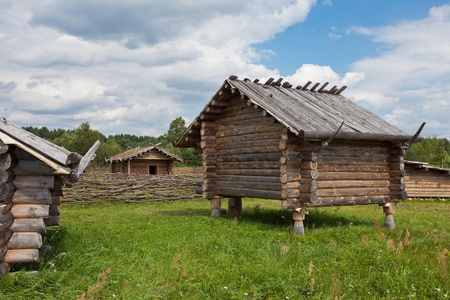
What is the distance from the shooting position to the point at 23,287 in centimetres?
612

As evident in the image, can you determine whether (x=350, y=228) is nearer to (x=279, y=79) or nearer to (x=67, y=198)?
(x=279, y=79)

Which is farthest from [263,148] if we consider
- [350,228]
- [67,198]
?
[67,198]

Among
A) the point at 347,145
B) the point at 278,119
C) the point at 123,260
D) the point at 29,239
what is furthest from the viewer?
the point at 347,145

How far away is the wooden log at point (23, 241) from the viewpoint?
22.3ft

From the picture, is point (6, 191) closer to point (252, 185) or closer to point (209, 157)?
point (252, 185)

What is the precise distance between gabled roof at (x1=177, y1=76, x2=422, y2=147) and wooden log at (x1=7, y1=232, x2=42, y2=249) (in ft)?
20.6

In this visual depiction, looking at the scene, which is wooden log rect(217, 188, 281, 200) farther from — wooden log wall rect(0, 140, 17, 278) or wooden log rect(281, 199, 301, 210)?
wooden log wall rect(0, 140, 17, 278)

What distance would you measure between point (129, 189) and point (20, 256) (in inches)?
584

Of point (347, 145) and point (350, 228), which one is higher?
point (347, 145)

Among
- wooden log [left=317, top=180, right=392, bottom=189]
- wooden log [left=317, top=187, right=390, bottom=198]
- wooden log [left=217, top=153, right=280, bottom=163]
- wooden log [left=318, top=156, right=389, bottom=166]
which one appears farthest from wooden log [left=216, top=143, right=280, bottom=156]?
wooden log [left=317, top=187, right=390, bottom=198]

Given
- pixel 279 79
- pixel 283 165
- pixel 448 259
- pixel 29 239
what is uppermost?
pixel 279 79

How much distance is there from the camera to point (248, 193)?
12.7 metres

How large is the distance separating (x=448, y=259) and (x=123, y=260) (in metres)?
6.79

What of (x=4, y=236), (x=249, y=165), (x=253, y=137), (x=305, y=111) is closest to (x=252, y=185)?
(x=249, y=165)
